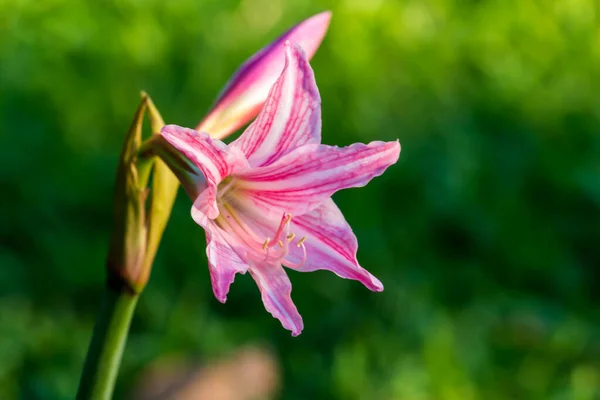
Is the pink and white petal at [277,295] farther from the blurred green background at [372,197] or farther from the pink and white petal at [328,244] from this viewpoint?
the blurred green background at [372,197]

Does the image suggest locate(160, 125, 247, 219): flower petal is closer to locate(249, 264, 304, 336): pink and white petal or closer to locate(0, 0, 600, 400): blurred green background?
locate(249, 264, 304, 336): pink and white petal

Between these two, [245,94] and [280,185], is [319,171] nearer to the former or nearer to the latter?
[280,185]

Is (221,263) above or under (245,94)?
under

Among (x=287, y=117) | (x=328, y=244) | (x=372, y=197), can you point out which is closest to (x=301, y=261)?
(x=328, y=244)

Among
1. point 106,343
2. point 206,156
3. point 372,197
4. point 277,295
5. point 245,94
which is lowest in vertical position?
point 106,343

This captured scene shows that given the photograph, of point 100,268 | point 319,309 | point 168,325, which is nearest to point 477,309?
point 319,309

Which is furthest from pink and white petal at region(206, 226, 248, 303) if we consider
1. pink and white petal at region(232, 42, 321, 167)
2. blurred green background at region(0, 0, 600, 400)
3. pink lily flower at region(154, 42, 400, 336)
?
blurred green background at region(0, 0, 600, 400)
